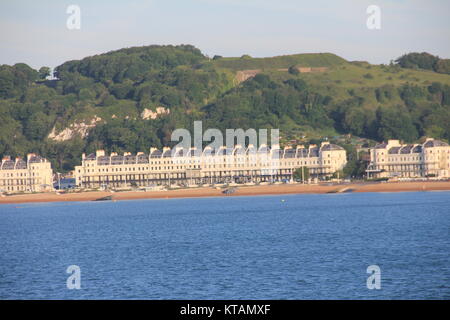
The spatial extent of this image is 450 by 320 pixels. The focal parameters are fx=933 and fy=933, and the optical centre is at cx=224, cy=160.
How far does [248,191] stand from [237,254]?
7708 centimetres

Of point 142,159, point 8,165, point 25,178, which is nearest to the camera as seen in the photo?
point 25,178

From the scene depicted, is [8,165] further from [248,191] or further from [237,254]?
[237,254]

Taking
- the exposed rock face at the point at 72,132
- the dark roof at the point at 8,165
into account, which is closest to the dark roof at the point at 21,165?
the dark roof at the point at 8,165

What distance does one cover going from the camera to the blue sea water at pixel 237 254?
39719mm

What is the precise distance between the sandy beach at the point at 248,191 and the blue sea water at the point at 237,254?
30.1 meters

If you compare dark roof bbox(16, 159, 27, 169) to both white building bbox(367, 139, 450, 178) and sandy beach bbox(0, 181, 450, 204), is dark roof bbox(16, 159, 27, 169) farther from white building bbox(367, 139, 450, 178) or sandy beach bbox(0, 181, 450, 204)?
white building bbox(367, 139, 450, 178)

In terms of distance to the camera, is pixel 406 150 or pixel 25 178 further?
pixel 25 178

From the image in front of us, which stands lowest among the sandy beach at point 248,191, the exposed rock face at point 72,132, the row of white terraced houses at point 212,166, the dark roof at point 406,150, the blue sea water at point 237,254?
the sandy beach at point 248,191

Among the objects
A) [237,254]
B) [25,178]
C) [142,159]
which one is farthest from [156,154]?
[237,254]

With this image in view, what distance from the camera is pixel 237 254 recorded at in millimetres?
51594

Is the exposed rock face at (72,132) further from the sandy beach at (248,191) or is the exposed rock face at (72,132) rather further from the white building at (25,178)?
the sandy beach at (248,191)

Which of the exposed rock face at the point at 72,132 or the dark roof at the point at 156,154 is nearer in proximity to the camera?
the dark roof at the point at 156,154

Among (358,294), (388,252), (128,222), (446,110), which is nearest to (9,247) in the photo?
(128,222)

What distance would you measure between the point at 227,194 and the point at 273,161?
59.5 ft
